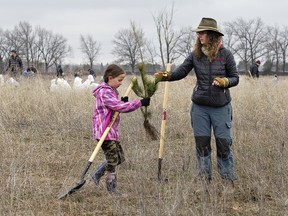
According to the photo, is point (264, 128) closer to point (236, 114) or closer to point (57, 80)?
point (236, 114)

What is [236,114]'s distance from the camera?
7047 millimetres

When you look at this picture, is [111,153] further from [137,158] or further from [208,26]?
[208,26]

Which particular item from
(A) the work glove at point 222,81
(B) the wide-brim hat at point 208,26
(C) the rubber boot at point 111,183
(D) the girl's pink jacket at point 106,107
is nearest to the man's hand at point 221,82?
(A) the work glove at point 222,81

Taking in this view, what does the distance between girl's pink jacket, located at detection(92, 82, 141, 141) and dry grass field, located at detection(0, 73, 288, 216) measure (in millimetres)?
471

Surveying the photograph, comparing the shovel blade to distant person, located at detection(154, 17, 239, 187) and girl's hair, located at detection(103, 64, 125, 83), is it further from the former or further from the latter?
distant person, located at detection(154, 17, 239, 187)

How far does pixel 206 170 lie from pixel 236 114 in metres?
3.60

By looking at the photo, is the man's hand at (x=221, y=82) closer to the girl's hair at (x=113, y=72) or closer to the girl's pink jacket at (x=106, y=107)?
the girl's pink jacket at (x=106, y=107)

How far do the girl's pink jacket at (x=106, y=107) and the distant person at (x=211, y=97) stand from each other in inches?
24.1

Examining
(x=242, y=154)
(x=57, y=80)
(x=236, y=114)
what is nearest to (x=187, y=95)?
(x=236, y=114)

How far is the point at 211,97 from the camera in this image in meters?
3.49

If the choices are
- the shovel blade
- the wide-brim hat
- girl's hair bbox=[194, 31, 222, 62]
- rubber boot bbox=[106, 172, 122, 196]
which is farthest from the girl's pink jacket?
the wide-brim hat

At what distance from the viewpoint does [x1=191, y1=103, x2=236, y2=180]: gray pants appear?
3.54 m

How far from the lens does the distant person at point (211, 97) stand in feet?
11.5

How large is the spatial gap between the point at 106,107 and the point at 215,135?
100cm
